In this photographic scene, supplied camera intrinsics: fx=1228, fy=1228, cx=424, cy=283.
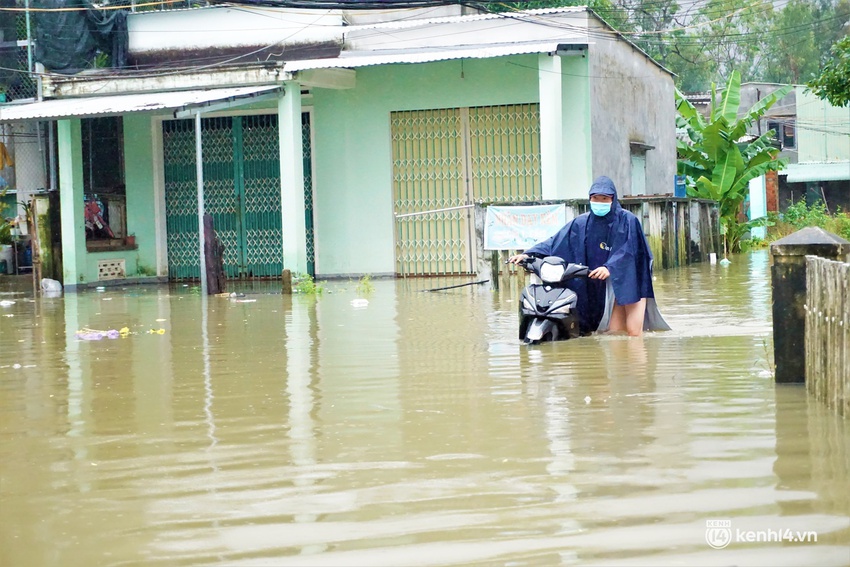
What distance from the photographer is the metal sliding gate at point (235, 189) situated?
20531 millimetres

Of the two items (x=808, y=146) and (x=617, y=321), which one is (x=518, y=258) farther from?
(x=808, y=146)

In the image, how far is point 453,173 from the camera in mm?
19500

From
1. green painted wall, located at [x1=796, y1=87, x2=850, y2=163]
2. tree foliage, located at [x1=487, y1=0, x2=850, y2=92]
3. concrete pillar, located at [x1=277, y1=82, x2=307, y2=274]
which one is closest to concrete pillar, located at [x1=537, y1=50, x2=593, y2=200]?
concrete pillar, located at [x1=277, y1=82, x2=307, y2=274]

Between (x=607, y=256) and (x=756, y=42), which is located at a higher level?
(x=756, y=42)

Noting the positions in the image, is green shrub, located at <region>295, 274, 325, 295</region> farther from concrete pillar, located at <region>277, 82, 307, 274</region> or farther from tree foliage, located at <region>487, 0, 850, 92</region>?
tree foliage, located at <region>487, 0, 850, 92</region>

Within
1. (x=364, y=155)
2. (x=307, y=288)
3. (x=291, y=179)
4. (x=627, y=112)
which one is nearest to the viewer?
(x=307, y=288)

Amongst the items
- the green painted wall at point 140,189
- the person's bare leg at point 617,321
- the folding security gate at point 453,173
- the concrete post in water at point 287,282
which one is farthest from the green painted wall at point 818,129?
the person's bare leg at point 617,321

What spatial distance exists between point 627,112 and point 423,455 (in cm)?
1680

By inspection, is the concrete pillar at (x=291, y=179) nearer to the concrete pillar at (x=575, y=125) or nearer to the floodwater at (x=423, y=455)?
the concrete pillar at (x=575, y=125)

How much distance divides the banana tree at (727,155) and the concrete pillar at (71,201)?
12436 millimetres

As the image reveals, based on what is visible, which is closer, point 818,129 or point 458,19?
point 458,19

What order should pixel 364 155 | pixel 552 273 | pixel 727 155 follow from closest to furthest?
pixel 552 273 < pixel 364 155 < pixel 727 155

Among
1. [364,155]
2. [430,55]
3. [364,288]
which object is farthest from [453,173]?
[364,288]

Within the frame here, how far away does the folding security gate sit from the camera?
62.8ft
